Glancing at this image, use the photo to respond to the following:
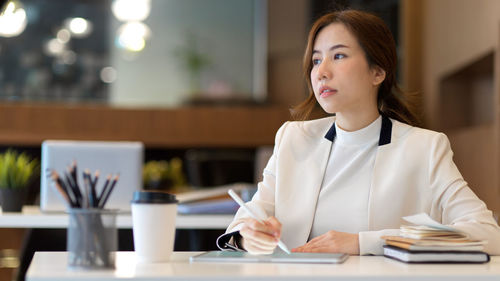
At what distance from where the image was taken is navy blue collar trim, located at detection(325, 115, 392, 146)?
175cm

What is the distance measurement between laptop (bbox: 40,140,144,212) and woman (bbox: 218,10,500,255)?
30.7 inches

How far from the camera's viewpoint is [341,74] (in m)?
1.72

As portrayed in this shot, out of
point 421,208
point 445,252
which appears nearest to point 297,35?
point 421,208

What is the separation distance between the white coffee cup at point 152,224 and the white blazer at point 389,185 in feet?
1.09

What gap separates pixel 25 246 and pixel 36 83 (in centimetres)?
428

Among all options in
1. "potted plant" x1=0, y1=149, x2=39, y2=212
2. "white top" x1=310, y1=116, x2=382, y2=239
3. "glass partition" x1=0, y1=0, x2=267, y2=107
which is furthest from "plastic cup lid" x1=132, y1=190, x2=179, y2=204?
"glass partition" x1=0, y1=0, x2=267, y2=107

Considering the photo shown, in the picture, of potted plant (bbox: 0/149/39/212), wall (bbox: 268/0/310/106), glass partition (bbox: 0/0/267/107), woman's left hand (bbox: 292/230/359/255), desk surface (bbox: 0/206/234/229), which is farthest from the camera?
wall (bbox: 268/0/310/106)

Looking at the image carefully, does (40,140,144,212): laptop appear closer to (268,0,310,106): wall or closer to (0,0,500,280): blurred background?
(0,0,500,280): blurred background

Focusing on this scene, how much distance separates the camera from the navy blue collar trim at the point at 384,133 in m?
1.75

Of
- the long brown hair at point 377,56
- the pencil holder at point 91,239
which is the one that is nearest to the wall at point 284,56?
the long brown hair at point 377,56

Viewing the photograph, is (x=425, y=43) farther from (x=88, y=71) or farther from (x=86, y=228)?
(x=86, y=228)

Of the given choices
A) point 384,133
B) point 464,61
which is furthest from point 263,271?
point 464,61

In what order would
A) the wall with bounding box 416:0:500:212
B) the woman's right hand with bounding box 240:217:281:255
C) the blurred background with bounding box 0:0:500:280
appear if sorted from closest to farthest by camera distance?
the woman's right hand with bounding box 240:217:281:255 → the wall with bounding box 416:0:500:212 → the blurred background with bounding box 0:0:500:280

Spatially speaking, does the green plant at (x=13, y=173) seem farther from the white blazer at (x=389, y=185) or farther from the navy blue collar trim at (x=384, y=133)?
the navy blue collar trim at (x=384, y=133)
